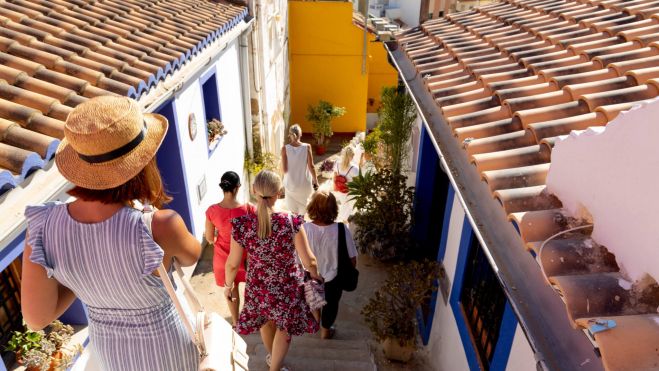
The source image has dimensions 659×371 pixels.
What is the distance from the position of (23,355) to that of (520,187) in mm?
3381

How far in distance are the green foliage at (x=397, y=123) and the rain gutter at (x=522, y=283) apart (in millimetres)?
3130

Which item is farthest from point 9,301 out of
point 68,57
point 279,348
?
point 279,348

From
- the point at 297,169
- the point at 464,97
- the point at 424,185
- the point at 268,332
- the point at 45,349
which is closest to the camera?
the point at 45,349

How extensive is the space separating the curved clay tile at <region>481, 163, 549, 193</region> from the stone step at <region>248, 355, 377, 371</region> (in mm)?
2268

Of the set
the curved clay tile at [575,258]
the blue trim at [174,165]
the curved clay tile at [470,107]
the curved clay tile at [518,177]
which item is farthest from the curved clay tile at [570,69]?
the blue trim at [174,165]

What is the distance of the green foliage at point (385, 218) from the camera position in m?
6.18

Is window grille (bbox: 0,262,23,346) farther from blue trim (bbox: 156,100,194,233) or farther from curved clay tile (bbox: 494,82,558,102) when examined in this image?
curved clay tile (bbox: 494,82,558,102)

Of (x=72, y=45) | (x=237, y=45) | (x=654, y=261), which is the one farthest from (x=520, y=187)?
(x=237, y=45)

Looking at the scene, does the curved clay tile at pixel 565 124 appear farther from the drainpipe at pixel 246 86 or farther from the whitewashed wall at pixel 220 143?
the drainpipe at pixel 246 86

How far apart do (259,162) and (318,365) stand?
634 centimetres

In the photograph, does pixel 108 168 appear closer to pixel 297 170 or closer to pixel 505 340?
pixel 505 340

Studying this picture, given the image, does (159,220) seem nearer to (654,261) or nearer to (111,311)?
(111,311)

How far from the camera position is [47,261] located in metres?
1.69

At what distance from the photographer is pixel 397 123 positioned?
21.4ft
